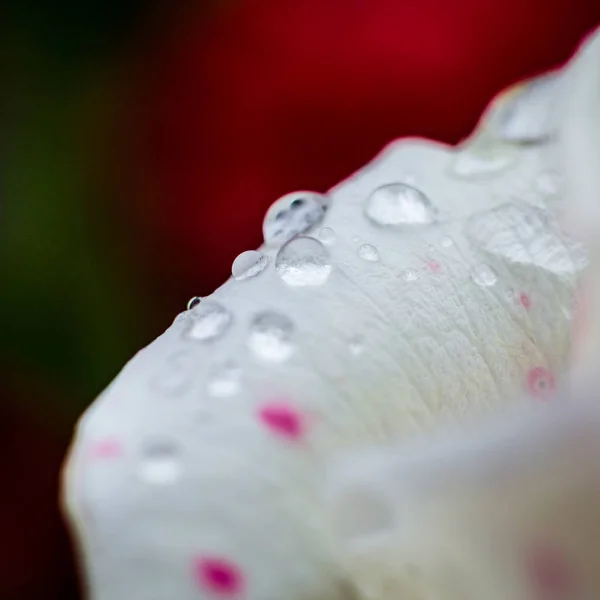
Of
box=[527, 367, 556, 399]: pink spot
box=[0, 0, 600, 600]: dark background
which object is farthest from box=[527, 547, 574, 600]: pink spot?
box=[0, 0, 600, 600]: dark background

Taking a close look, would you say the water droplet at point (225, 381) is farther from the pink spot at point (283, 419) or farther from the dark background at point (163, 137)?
the dark background at point (163, 137)

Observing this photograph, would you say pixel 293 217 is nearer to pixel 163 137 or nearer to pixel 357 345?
pixel 357 345

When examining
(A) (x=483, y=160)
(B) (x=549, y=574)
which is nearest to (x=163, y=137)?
(A) (x=483, y=160)

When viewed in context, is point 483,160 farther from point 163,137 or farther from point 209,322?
point 163,137

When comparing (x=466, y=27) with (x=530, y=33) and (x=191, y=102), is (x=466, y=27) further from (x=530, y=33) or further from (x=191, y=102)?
(x=191, y=102)

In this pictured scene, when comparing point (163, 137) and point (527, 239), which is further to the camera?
point (163, 137)
